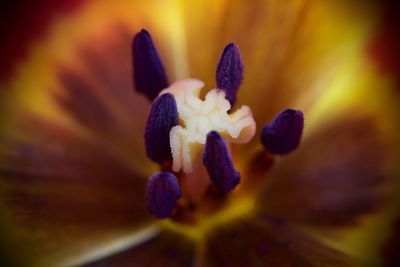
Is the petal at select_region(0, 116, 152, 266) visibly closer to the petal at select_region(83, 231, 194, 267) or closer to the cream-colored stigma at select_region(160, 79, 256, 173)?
the petal at select_region(83, 231, 194, 267)

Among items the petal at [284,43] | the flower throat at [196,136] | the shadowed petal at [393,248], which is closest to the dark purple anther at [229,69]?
the flower throat at [196,136]

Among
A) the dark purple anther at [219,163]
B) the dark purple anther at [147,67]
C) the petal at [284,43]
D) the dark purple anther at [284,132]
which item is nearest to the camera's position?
the dark purple anther at [219,163]

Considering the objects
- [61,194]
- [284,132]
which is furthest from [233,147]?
[61,194]

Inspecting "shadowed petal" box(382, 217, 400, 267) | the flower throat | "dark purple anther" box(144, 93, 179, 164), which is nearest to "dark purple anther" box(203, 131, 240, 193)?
the flower throat

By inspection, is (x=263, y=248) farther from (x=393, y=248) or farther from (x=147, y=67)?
(x=147, y=67)

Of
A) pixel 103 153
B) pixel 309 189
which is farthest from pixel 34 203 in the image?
pixel 309 189

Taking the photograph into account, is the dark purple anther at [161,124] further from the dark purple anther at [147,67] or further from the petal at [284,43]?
the petal at [284,43]
